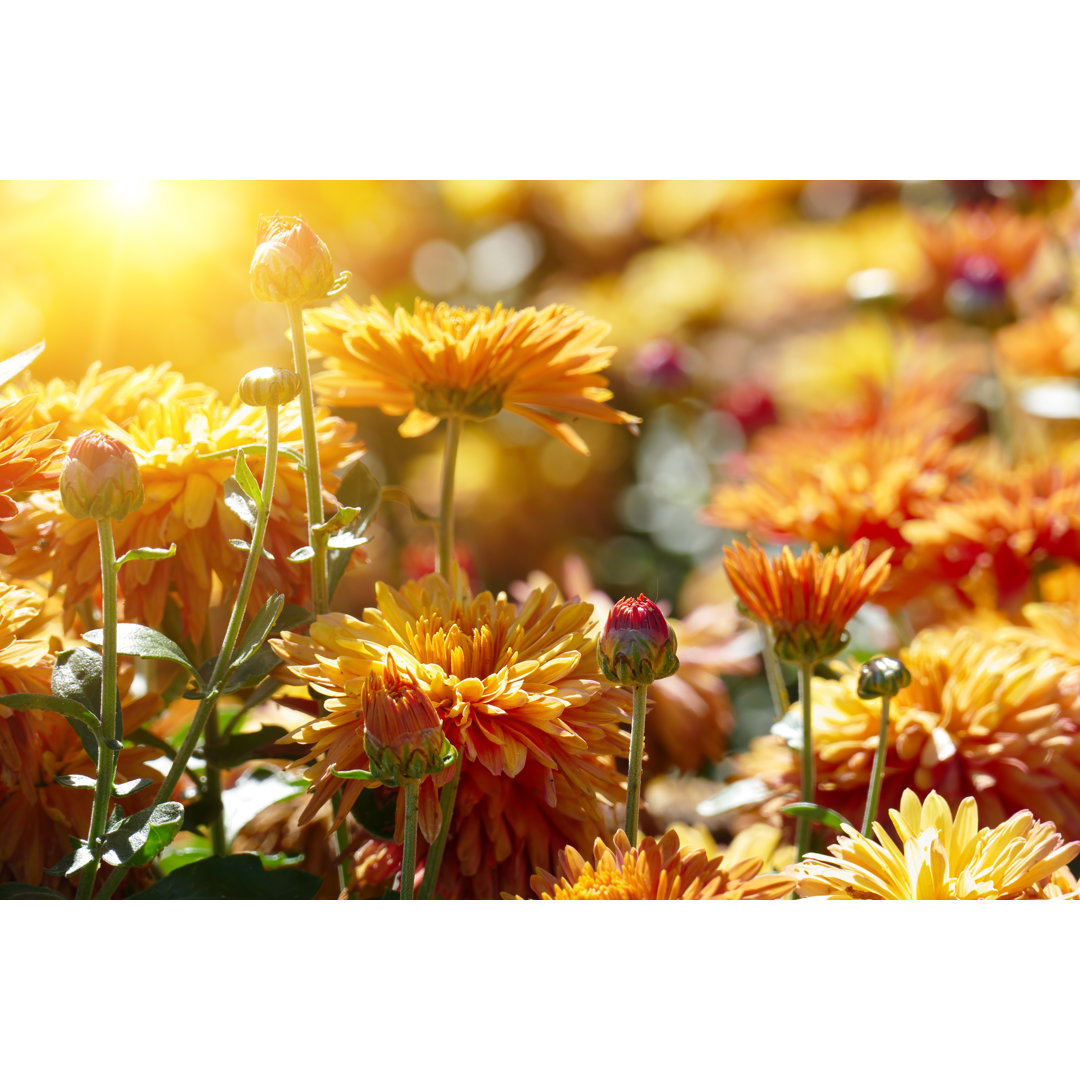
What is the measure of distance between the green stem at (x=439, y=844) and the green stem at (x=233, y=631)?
0.10 m

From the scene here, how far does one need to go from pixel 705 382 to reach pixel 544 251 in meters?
0.33

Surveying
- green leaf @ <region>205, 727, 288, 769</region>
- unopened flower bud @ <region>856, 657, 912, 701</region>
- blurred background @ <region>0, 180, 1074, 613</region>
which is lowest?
green leaf @ <region>205, 727, 288, 769</region>

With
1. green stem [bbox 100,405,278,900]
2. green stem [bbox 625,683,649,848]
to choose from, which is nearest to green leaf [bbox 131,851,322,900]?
green stem [bbox 100,405,278,900]

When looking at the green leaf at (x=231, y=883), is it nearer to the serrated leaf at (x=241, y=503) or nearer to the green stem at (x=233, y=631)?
the green stem at (x=233, y=631)

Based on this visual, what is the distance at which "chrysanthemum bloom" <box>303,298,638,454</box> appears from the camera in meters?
0.52

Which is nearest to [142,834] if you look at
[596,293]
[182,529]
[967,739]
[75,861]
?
[75,861]

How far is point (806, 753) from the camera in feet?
1.76

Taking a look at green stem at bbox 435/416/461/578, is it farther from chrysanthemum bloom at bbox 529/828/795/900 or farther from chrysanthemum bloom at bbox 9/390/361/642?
chrysanthemum bloom at bbox 529/828/795/900

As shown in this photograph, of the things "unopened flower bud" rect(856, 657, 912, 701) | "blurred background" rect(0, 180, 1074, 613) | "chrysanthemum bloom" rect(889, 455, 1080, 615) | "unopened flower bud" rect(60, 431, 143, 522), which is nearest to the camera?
"unopened flower bud" rect(60, 431, 143, 522)

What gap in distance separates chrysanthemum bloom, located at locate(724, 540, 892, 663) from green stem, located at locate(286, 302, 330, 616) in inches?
7.8
